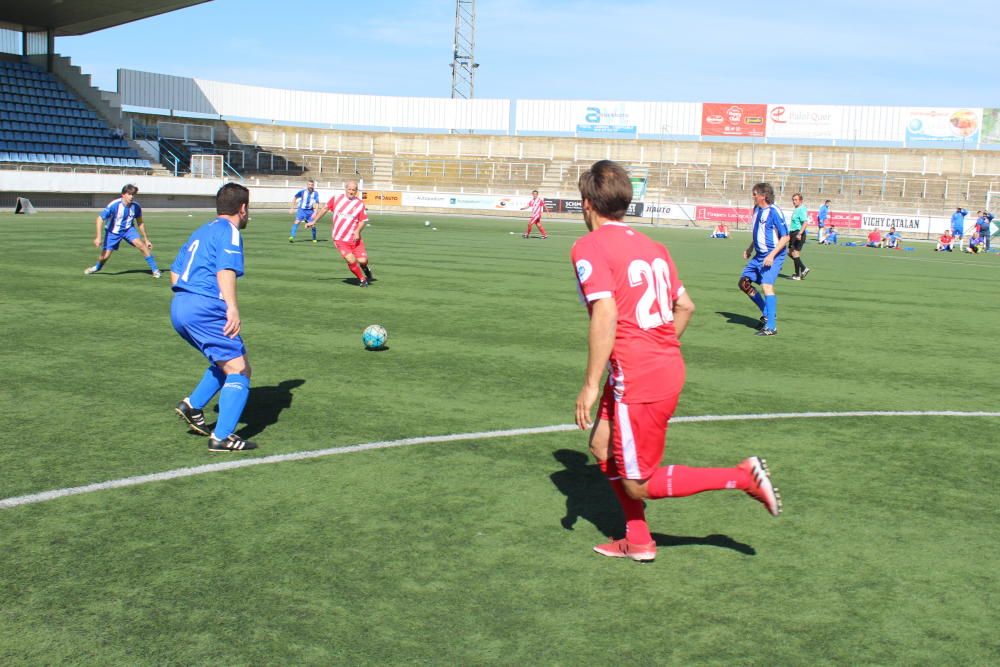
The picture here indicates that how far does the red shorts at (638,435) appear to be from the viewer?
445 centimetres

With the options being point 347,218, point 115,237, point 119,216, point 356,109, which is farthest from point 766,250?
point 356,109

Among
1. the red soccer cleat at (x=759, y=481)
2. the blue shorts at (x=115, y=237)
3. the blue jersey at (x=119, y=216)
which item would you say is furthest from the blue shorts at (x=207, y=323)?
the blue shorts at (x=115, y=237)

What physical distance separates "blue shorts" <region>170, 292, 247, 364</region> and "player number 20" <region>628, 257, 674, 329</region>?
3.23 meters

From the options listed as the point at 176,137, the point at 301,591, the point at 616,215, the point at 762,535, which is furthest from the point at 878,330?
the point at 176,137

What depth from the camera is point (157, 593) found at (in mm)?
4180

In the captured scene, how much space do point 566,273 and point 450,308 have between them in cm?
679

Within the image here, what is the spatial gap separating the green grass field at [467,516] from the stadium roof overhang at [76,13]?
38.5 meters

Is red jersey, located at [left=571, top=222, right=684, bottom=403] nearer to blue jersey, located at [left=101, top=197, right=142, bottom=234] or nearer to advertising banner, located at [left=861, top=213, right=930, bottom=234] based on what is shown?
blue jersey, located at [left=101, top=197, right=142, bottom=234]

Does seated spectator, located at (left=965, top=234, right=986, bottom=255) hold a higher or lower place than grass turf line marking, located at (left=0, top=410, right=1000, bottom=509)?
higher

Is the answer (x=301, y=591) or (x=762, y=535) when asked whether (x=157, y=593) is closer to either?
(x=301, y=591)

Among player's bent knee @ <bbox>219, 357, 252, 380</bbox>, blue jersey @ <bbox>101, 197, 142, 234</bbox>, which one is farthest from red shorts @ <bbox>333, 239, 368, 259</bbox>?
player's bent knee @ <bbox>219, 357, 252, 380</bbox>

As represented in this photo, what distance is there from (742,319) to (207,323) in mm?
9665

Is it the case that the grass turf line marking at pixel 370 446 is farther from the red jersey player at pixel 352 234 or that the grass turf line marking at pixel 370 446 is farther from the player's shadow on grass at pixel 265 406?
the red jersey player at pixel 352 234

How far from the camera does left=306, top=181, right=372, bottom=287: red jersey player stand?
16.7m
